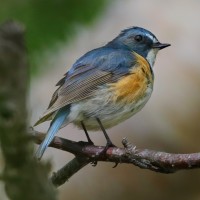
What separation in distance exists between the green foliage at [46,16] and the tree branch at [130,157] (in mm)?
898

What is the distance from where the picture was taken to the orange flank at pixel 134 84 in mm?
3533

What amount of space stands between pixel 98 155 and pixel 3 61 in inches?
57.2

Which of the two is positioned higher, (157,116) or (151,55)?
(151,55)

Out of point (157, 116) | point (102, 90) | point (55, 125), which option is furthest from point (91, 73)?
point (157, 116)

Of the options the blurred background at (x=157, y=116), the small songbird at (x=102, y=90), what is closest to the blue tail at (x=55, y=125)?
the small songbird at (x=102, y=90)

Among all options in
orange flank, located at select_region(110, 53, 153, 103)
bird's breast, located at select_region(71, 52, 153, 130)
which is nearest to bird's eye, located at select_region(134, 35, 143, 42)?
orange flank, located at select_region(110, 53, 153, 103)

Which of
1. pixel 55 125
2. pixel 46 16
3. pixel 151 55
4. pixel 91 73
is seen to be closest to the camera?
pixel 55 125

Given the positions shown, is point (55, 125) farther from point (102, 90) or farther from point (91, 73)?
point (91, 73)

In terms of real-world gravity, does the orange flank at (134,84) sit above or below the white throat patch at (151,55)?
above

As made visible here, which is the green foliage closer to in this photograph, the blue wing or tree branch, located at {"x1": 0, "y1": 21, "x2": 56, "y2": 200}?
the blue wing

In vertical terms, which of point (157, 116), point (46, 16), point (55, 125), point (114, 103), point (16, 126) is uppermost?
point (16, 126)

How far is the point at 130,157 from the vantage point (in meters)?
2.07

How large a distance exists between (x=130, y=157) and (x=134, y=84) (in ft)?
5.22

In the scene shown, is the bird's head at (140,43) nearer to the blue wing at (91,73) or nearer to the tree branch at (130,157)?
the blue wing at (91,73)
